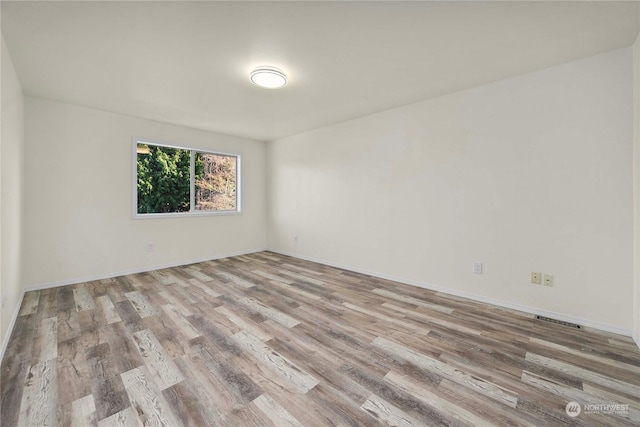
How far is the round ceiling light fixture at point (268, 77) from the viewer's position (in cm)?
239

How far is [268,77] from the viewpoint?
2465 millimetres

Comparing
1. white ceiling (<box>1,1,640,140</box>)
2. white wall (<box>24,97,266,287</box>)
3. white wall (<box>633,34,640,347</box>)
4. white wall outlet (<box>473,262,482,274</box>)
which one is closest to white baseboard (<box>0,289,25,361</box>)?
white wall (<box>24,97,266,287</box>)

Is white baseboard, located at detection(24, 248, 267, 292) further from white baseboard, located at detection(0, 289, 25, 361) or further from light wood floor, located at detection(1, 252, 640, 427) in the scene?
light wood floor, located at detection(1, 252, 640, 427)

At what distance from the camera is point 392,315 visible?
2.44 meters

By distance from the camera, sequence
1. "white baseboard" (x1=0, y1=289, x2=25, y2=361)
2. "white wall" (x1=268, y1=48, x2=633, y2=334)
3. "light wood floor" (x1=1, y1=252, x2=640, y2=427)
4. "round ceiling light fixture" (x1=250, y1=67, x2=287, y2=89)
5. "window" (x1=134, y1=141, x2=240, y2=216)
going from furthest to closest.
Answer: "window" (x1=134, y1=141, x2=240, y2=216) < "round ceiling light fixture" (x1=250, y1=67, x2=287, y2=89) < "white wall" (x1=268, y1=48, x2=633, y2=334) < "white baseboard" (x1=0, y1=289, x2=25, y2=361) < "light wood floor" (x1=1, y1=252, x2=640, y2=427)

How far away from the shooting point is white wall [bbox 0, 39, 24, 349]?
6.39 ft

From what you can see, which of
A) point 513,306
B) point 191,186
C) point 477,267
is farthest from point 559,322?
point 191,186

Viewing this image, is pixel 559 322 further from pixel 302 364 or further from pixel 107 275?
pixel 107 275

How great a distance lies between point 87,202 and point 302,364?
3.63 meters

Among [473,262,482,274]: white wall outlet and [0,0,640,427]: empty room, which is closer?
[0,0,640,427]: empty room

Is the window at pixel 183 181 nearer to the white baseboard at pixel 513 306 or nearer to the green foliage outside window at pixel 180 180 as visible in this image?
the green foliage outside window at pixel 180 180

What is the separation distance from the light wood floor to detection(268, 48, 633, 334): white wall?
1.25 feet

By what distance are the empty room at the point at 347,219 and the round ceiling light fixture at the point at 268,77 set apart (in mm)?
24

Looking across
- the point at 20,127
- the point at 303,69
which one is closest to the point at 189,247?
the point at 20,127
